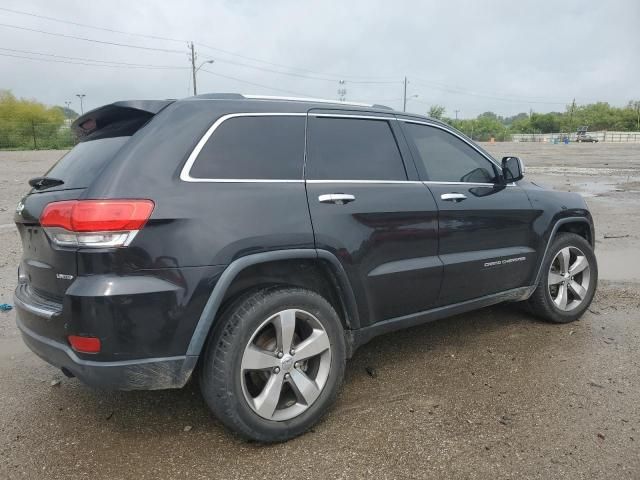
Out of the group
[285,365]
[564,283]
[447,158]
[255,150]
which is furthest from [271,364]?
[564,283]

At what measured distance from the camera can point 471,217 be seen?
12.1 ft

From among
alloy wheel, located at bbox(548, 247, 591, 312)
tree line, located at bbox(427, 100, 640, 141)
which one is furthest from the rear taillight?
tree line, located at bbox(427, 100, 640, 141)

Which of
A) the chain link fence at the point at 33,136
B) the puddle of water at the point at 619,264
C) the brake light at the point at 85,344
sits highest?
the chain link fence at the point at 33,136

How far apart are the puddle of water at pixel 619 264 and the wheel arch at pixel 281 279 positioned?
4.15 meters

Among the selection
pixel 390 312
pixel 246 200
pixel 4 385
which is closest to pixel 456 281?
pixel 390 312

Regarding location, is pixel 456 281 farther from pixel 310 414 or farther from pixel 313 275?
pixel 310 414

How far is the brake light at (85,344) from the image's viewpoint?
93.7 inches

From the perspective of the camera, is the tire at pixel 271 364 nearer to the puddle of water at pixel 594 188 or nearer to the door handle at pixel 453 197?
the door handle at pixel 453 197

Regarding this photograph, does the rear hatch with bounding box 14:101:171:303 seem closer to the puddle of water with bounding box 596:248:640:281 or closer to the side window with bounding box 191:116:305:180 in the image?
the side window with bounding box 191:116:305:180

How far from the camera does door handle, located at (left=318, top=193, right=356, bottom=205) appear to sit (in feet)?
9.64

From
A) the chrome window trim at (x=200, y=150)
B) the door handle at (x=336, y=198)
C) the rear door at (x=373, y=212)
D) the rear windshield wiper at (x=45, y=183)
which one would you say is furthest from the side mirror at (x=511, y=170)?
the rear windshield wiper at (x=45, y=183)

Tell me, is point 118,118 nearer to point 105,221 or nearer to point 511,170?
point 105,221

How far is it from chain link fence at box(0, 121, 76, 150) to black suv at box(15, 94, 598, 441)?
48.2 meters

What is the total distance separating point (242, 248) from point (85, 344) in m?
0.84
